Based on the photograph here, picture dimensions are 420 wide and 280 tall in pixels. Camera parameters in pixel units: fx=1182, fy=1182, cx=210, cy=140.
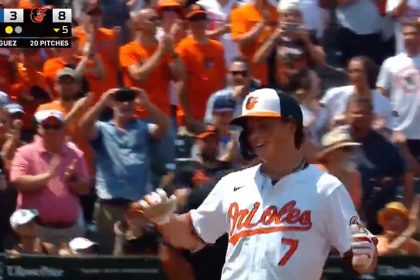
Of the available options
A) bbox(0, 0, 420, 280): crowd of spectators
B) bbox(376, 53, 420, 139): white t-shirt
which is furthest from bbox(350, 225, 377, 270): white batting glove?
bbox(376, 53, 420, 139): white t-shirt

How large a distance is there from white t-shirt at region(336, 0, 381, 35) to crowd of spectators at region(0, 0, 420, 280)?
0.04 feet

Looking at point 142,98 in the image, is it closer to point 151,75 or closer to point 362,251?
point 151,75

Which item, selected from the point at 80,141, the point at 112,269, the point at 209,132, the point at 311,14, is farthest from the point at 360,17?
the point at 112,269

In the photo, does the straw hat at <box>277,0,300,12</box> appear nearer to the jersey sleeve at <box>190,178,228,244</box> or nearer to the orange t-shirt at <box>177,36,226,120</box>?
the orange t-shirt at <box>177,36,226,120</box>

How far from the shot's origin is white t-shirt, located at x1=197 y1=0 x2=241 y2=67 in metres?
10.3

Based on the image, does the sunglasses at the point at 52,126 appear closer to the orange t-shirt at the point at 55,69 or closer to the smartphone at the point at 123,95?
the smartphone at the point at 123,95

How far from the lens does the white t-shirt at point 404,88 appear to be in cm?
951

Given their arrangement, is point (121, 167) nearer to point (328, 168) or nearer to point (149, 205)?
point (328, 168)

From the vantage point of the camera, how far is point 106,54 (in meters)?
9.97

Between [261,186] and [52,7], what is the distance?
610cm

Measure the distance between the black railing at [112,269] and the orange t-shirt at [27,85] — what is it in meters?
1.67

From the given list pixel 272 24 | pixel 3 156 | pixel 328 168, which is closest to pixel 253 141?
pixel 328 168

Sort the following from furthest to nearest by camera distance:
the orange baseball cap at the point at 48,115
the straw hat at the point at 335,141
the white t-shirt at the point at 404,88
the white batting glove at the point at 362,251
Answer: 1. the white t-shirt at the point at 404,88
2. the orange baseball cap at the point at 48,115
3. the straw hat at the point at 335,141
4. the white batting glove at the point at 362,251

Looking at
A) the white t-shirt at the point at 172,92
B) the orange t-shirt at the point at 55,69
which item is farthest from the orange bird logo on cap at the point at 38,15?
the white t-shirt at the point at 172,92
